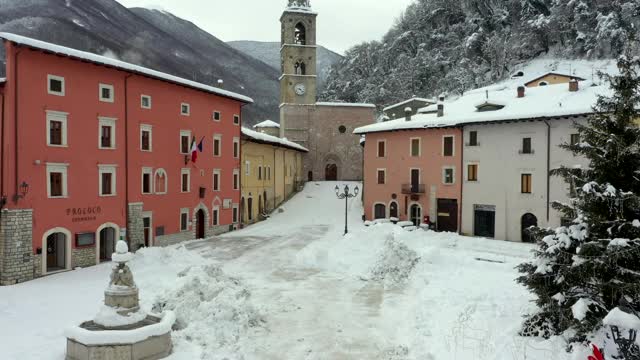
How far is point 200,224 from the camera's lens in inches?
1350

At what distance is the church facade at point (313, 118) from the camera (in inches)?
2532

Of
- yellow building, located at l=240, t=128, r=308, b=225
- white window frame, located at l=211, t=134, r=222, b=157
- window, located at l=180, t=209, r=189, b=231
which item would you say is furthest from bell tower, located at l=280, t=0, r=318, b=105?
window, located at l=180, t=209, r=189, b=231

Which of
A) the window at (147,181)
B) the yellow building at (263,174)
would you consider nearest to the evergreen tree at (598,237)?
the window at (147,181)

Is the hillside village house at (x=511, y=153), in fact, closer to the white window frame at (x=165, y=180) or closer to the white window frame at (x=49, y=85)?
the white window frame at (x=165, y=180)

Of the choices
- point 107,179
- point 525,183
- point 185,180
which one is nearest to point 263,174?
point 185,180

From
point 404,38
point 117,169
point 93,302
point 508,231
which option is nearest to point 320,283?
A: point 93,302

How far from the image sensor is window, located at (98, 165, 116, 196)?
82.7 ft

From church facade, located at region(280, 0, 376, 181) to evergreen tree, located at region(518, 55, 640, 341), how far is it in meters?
55.0

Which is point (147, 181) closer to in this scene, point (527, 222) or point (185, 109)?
point (185, 109)

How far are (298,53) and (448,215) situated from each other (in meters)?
37.5

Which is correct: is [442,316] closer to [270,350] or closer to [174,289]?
[270,350]

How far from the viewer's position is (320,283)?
1978cm

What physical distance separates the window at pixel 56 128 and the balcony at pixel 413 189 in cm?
2423

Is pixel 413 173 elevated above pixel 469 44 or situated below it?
below
